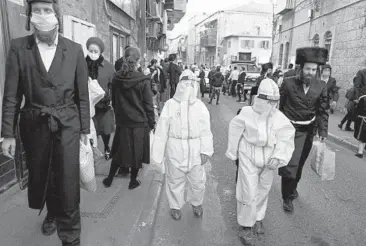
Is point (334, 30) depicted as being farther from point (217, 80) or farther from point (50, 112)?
point (50, 112)

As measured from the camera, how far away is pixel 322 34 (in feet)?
54.8

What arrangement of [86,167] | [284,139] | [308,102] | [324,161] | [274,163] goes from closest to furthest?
1. [86,167]
2. [274,163]
3. [284,139]
4. [308,102]
5. [324,161]

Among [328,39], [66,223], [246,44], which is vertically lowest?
[66,223]

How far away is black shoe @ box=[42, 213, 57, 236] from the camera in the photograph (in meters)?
3.31

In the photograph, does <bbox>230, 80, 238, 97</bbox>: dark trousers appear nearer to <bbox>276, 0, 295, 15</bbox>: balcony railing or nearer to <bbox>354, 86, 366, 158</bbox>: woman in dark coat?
<bbox>276, 0, 295, 15</bbox>: balcony railing

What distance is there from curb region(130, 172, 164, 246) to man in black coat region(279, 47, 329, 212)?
1669 millimetres

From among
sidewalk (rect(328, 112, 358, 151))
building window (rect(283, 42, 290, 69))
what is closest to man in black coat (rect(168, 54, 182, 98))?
sidewalk (rect(328, 112, 358, 151))

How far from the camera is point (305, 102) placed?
157 inches

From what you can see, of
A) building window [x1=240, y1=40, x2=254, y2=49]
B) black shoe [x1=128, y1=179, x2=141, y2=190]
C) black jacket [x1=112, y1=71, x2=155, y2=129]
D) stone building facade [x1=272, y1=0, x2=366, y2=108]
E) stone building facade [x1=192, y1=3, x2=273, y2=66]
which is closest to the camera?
black jacket [x1=112, y1=71, x2=155, y2=129]

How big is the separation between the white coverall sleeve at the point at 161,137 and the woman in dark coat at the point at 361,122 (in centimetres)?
524

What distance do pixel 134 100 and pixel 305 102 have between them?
7.31 feet

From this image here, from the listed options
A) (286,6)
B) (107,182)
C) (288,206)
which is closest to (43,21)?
(107,182)

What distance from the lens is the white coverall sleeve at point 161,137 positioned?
3.74 meters

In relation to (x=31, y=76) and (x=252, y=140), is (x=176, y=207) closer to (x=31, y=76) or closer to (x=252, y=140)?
(x=252, y=140)
